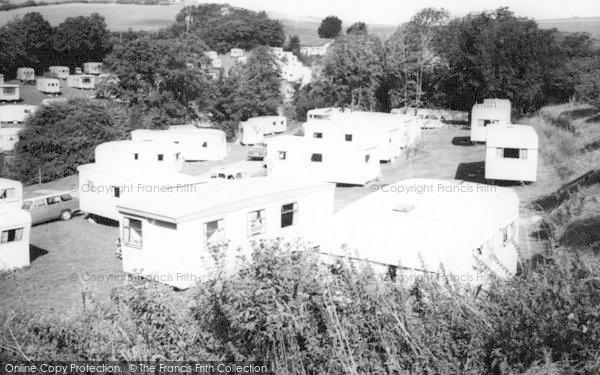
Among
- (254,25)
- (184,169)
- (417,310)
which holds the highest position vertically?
(254,25)

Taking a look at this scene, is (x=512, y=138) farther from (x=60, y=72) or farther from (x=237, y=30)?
(x=237, y=30)

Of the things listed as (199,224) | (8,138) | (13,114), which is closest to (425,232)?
(199,224)

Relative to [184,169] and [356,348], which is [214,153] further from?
[356,348]

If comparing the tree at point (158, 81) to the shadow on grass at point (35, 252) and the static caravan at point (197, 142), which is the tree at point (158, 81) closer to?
the static caravan at point (197, 142)

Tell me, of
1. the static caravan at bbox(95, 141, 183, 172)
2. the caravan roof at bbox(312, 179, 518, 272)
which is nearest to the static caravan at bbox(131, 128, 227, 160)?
the static caravan at bbox(95, 141, 183, 172)

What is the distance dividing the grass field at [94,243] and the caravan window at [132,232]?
882 mm

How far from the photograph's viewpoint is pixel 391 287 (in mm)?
5305

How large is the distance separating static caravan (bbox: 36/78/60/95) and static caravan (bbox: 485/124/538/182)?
4664cm

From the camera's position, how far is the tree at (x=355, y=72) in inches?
1711

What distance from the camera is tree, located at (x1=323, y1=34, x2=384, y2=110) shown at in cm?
4347

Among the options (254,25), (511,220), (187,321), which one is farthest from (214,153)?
(254,25)

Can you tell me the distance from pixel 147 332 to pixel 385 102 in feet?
134

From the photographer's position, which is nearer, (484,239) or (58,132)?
(484,239)

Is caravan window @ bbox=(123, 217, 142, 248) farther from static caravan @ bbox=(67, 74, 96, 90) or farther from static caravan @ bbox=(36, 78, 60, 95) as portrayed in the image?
static caravan @ bbox=(67, 74, 96, 90)
